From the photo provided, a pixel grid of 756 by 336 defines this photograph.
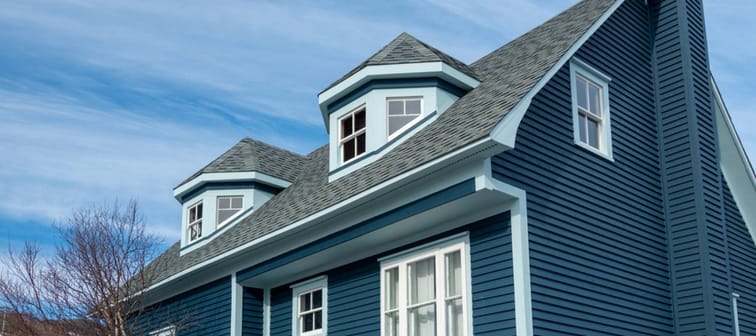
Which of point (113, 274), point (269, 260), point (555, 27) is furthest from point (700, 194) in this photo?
point (113, 274)

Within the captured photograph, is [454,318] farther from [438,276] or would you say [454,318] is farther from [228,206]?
[228,206]

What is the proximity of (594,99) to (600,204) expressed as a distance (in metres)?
1.92

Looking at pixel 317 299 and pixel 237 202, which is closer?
pixel 317 299

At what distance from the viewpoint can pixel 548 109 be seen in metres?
11.9

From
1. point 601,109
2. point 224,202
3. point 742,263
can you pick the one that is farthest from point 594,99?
point 224,202

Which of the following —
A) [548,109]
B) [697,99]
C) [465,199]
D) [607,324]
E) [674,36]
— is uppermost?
[674,36]

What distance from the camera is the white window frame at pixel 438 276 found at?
36.3ft

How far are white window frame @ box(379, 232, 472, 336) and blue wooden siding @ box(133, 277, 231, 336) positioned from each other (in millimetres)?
4688

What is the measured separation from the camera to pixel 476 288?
11.0 meters

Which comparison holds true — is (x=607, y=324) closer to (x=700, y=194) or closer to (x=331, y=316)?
(x=700, y=194)

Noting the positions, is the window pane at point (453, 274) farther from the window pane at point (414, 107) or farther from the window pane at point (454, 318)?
the window pane at point (414, 107)

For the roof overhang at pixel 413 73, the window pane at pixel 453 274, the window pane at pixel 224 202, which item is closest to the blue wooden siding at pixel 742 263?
the roof overhang at pixel 413 73

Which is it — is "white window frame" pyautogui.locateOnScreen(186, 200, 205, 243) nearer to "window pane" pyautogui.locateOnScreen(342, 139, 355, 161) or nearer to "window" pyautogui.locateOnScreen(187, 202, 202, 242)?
"window" pyautogui.locateOnScreen(187, 202, 202, 242)

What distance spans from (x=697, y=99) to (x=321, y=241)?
22.6ft
